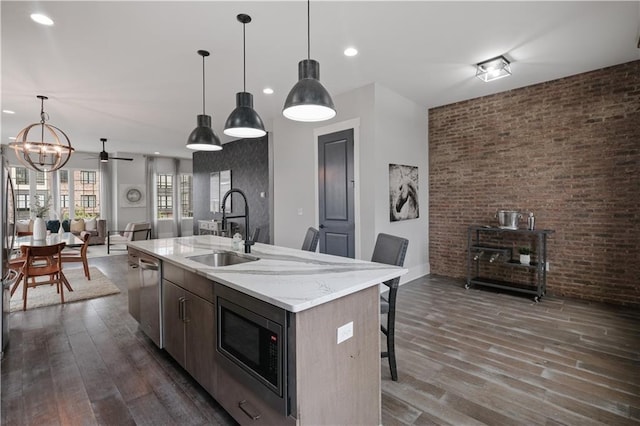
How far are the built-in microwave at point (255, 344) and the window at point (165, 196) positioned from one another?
10.1 m

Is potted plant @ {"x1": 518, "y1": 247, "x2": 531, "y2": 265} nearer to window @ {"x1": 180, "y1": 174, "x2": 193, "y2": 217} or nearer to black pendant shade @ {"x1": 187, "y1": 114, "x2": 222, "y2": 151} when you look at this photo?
black pendant shade @ {"x1": 187, "y1": 114, "x2": 222, "y2": 151}

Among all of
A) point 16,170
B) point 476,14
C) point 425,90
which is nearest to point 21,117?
point 16,170

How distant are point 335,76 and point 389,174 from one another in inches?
59.9

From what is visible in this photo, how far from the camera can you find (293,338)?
1312 mm

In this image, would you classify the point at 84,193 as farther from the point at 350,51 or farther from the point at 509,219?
the point at 509,219

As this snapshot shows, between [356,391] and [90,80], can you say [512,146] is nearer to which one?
[356,391]

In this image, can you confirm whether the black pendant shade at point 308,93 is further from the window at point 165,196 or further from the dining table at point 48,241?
the window at point 165,196

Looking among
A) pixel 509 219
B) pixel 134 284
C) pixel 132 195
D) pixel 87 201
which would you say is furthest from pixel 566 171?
pixel 87 201

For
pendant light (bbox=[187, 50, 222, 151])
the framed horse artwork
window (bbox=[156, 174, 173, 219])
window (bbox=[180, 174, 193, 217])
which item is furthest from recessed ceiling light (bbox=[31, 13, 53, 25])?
window (bbox=[180, 174, 193, 217])

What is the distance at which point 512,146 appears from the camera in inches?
178

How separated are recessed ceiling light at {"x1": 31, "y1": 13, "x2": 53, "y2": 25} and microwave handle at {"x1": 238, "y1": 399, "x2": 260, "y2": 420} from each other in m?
3.46

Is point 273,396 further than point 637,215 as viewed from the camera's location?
No

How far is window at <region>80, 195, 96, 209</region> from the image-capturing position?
31.7ft

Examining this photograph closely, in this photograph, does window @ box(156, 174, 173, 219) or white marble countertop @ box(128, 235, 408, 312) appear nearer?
white marble countertop @ box(128, 235, 408, 312)
